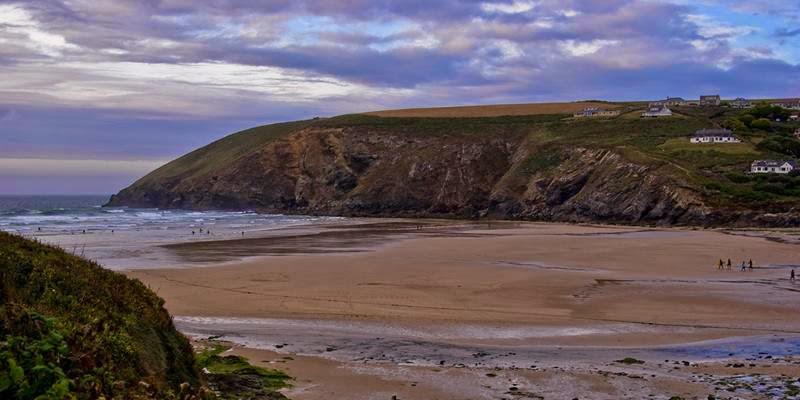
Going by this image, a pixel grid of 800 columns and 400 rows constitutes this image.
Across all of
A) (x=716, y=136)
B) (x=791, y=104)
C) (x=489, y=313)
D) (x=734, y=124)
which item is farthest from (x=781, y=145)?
(x=489, y=313)

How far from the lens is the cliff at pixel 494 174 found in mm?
69625

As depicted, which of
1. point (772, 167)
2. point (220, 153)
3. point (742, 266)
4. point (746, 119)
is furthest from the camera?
point (220, 153)

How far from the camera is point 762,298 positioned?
987 inches

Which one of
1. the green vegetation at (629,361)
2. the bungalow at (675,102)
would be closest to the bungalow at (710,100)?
the bungalow at (675,102)

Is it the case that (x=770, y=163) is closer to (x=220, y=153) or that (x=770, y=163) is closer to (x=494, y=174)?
(x=494, y=174)

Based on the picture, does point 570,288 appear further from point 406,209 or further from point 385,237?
point 406,209

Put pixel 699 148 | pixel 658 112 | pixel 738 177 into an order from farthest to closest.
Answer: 1. pixel 658 112
2. pixel 699 148
3. pixel 738 177

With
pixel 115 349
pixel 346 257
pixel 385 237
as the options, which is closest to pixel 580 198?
pixel 385 237

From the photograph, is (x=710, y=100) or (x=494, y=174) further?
(x=710, y=100)

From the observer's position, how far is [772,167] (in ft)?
238

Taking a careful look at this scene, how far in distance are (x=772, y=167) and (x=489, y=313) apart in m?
61.2

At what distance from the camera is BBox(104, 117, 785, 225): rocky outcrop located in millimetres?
73750

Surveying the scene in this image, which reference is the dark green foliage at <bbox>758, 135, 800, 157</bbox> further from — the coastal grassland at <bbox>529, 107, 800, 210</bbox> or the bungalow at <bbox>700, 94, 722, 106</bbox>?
the bungalow at <bbox>700, 94, 722, 106</bbox>

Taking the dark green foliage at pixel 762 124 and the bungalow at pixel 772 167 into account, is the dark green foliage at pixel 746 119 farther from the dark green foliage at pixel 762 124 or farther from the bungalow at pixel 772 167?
the bungalow at pixel 772 167
